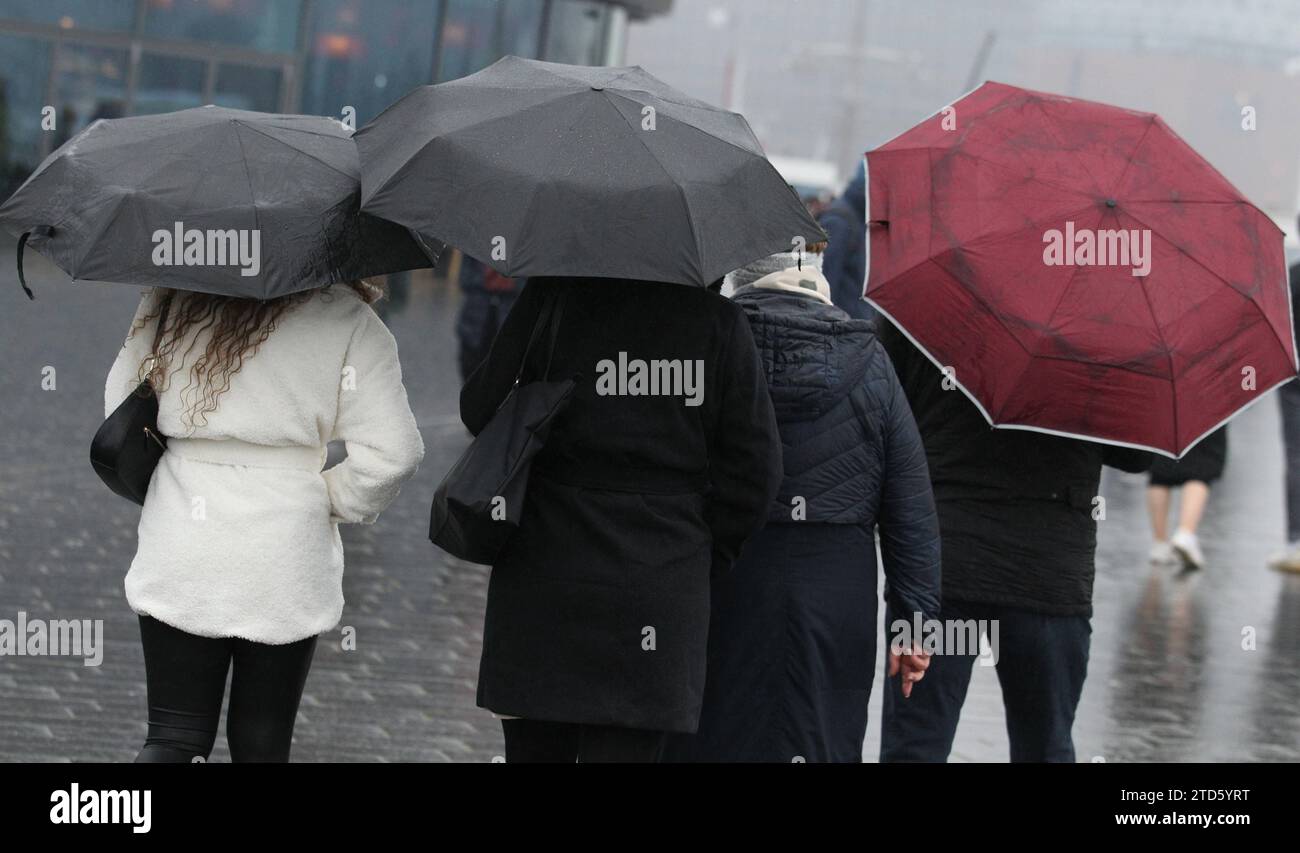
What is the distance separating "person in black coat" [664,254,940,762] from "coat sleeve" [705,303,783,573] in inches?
10.7

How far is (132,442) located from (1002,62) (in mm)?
112885

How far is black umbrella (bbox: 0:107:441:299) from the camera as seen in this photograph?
382 centimetres

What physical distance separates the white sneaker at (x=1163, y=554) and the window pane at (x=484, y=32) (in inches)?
320

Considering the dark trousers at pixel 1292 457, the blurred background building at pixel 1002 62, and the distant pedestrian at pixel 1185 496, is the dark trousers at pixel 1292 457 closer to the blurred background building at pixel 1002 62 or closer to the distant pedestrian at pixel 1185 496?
the distant pedestrian at pixel 1185 496

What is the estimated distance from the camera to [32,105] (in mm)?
16531

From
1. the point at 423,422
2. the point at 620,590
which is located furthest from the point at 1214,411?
the point at 423,422

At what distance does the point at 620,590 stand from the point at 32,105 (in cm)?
1408

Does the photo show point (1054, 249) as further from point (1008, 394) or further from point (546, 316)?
point (546, 316)

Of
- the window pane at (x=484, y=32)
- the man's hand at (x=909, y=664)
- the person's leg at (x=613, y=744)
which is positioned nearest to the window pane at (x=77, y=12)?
the window pane at (x=484, y=32)

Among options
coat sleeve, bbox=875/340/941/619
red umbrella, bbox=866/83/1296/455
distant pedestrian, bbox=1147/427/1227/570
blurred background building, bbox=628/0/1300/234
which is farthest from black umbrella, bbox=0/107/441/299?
blurred background building, bbox=628/0/1300/234

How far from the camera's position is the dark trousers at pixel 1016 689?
4.82m

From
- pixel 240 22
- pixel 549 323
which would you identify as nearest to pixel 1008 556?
pixel 549 323

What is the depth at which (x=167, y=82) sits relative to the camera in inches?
643

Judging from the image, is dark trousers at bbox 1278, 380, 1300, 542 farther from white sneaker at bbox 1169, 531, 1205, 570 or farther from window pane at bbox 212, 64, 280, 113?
window pane at bbox 212, 64, 280, 113
